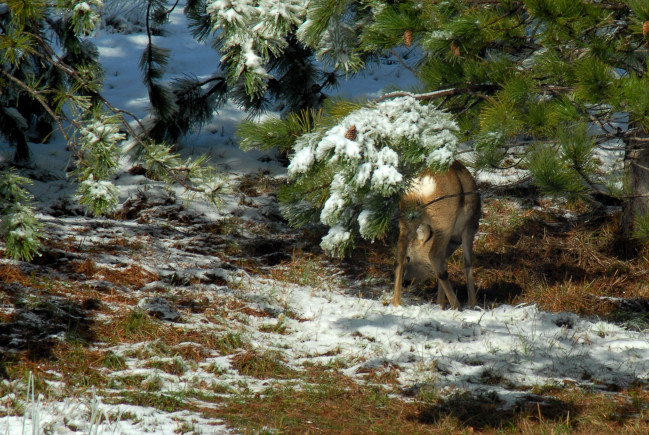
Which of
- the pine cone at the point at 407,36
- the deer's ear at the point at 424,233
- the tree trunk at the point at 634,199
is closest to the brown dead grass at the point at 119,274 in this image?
the deer's ear at the point at 424,233

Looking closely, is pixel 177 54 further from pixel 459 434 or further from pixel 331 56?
pixel 459 434

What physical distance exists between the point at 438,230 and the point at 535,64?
1780 mm

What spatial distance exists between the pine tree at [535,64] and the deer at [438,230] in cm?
74

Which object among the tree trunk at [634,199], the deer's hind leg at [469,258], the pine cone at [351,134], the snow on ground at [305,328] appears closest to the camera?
the pine cone at [351,134]

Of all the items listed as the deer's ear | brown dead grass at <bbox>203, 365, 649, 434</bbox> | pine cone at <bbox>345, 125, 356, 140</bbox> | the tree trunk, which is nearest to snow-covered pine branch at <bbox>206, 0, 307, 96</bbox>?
pine cone at <bbox>345, 125, 356, 140</bbox>

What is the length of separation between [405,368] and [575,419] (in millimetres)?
1152

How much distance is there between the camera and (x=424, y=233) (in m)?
5.81

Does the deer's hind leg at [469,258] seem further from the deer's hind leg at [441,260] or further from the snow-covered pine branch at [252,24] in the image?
the snow-covered pine branch at [252,24]

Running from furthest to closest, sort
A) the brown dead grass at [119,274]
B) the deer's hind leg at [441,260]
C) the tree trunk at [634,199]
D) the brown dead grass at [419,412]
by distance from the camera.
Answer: the tree trunk at [634,199], the deer's hind leg at [441,260], the brown dead grass at [119,274], the brown dead grass at [419,412]

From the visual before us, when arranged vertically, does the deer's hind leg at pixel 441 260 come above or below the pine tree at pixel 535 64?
below

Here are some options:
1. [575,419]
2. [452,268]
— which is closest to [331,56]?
[575,419]

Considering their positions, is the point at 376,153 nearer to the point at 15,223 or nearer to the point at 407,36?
the point at 407,36

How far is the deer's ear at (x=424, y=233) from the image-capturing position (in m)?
5.76

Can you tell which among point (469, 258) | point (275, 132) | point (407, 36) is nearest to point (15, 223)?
point (275, 132)
